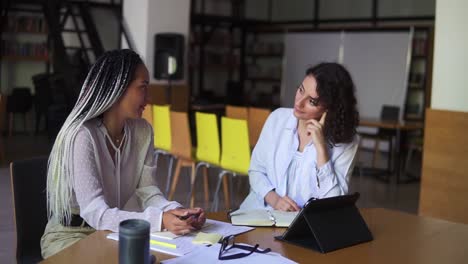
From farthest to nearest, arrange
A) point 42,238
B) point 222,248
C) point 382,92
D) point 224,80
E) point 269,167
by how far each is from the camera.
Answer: point 224,80 < point 382,92 < point 269,167 < point 42,238 < point 222,248

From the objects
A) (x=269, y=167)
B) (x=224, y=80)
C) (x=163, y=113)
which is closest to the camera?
(x=269, y=167)

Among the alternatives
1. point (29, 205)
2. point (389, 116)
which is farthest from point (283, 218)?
point (389, 116)

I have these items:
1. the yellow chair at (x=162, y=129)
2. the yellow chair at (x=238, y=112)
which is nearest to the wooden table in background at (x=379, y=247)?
the yellow chair at (x=162, y=129)

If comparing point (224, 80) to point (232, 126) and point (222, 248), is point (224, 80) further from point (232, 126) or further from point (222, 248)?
point (222, 248)

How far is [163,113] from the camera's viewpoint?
19.5 feet

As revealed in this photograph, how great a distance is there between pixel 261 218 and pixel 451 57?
3393 mm

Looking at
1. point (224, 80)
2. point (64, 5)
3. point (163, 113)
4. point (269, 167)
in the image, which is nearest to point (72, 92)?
point (64, 5)

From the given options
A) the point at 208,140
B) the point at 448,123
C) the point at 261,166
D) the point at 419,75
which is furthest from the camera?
the point at 419,75

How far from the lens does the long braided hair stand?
7.17 feet

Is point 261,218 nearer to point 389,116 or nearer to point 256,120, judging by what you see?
point 256,120

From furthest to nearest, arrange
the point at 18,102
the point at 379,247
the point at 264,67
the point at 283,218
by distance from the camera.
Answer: the point at 264,67 < the point at 18,102 < the point at 283,218 < the point at 379,247

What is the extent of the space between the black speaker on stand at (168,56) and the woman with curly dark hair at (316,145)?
6.30 meters

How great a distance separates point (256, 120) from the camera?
258 inches

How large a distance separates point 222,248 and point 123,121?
77cm
